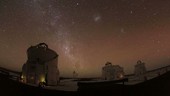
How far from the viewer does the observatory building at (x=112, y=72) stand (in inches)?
1734

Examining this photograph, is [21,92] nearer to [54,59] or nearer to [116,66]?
[54,59]

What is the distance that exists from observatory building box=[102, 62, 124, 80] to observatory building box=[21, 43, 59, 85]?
11121 millimetres

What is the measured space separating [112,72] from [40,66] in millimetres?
15817

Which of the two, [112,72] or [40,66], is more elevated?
[40,66]

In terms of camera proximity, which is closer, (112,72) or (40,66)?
(40,66)

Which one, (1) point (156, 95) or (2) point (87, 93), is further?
(1) point (156, 95)

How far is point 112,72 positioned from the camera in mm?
44500

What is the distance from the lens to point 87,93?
735 inches

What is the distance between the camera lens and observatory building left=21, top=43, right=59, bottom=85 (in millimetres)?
34938

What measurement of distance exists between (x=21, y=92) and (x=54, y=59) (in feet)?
63.8

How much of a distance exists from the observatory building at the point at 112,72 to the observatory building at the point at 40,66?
36.5 ft

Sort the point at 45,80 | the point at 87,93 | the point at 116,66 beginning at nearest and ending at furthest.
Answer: the point at 87,93
the point at 45,80
the point at 116,66

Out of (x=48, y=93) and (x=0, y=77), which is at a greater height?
(x=0, y=77)

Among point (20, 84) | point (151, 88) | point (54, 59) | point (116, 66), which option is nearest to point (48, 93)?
point (20, 84)
